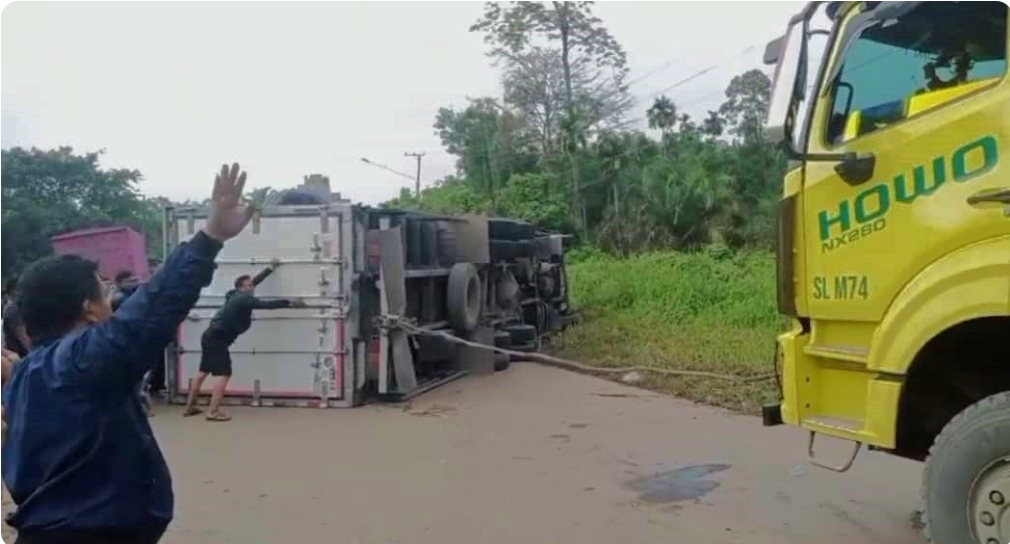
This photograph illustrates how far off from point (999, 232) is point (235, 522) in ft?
13.9

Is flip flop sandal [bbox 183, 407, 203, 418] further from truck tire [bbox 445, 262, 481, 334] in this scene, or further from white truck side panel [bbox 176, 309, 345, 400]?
truck tire [bbox 445, 262, 481, 334]

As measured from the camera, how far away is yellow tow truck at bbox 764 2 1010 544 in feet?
11.7

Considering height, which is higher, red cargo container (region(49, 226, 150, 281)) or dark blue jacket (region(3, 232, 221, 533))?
red cargo container (region(49, 226, 150, 281))

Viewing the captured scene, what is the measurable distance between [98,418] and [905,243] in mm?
2839

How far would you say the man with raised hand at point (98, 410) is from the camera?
248 cm

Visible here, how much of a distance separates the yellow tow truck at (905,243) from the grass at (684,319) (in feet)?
16.9

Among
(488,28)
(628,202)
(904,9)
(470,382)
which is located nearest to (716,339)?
(470,382)

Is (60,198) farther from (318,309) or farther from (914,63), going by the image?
(914,63)

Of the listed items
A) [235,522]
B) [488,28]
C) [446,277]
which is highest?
[488,28]

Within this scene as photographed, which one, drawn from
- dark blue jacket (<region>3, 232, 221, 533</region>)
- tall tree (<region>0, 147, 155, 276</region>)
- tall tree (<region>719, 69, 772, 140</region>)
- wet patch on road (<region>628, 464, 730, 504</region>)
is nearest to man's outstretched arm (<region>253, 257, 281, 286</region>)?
wet patch on road (<region>628, 464, 730, 504</region>)

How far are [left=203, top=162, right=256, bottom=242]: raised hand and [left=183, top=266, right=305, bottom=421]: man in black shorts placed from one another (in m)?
6.86

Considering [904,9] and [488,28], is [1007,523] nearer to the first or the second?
[904,9]

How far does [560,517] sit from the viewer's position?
577 cm

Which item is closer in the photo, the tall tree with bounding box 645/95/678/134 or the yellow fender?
the yellow fender
